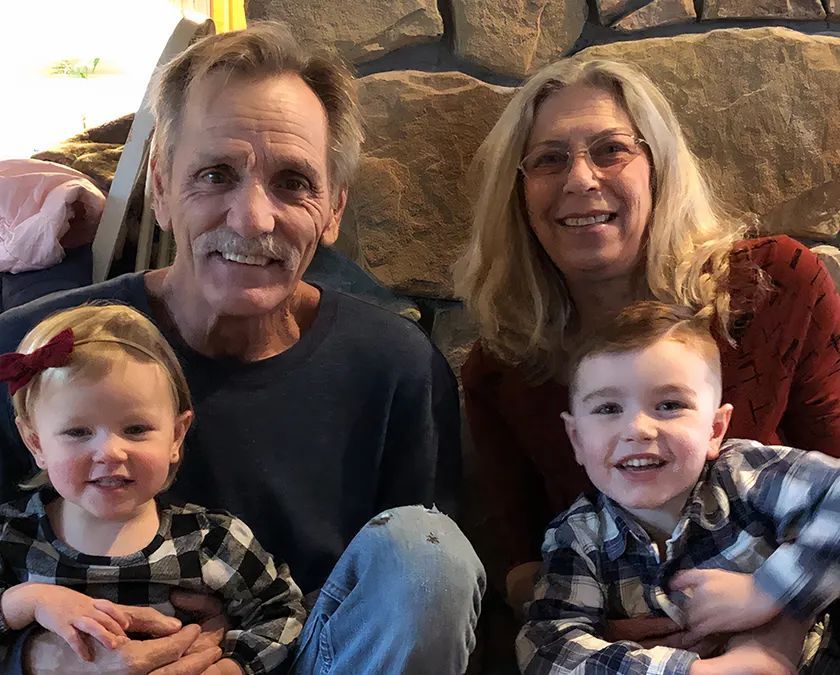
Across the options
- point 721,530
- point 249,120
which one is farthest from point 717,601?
point 249,120

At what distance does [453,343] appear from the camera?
72.2 inches

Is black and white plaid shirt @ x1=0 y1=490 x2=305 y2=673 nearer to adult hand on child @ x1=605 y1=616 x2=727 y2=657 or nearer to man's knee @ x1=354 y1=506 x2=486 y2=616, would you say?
man's knee @ x1=354 y1=506 x2=486 y2=616

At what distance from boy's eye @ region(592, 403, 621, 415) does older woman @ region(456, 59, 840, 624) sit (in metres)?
0.29

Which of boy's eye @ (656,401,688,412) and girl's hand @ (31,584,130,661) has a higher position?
boy's eye @ (656,401,688,412)

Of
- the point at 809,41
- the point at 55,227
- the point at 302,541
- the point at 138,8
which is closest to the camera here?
the point at 302,541

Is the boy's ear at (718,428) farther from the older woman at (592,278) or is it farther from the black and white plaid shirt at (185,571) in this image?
the black and white plaid shirt at (185,571)

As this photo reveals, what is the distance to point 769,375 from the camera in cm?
144

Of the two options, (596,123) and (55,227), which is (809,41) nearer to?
(596,123)

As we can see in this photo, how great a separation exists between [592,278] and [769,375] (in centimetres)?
34

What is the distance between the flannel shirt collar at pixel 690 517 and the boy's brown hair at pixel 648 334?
0.16 meters

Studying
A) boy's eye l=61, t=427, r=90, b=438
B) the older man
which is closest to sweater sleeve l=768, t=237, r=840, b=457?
the older man

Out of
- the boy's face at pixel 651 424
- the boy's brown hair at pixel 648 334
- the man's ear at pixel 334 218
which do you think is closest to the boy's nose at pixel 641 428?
the boy's face at pixel 651 424

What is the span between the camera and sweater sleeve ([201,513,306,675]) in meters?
1.15

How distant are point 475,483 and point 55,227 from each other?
3.16 ft
